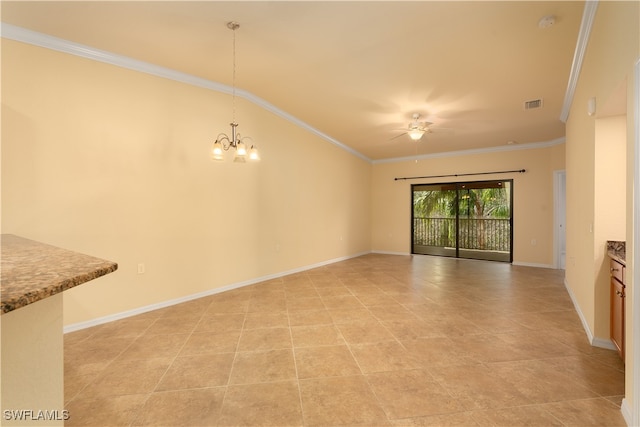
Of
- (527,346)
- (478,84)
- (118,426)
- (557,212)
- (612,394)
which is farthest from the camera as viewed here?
(557,212)

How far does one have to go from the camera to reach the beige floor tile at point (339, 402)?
161 centimetres

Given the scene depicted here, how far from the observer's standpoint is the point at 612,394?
72.0 inches

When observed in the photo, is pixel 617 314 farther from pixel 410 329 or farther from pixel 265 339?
pixel 265 339

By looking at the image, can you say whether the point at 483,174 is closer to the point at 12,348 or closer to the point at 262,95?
the point at 262,95

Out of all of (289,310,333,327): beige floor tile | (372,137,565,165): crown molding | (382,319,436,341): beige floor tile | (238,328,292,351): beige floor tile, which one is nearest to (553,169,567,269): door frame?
(372,137,565,165): crown molding

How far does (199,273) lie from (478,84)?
14.7ft

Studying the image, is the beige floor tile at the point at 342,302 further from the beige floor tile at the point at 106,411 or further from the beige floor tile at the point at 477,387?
the beige floor tile at the point at 106,411

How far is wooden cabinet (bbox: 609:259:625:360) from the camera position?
6.83ft

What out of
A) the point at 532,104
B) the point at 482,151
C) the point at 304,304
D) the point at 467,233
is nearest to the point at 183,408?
the point at 304,304

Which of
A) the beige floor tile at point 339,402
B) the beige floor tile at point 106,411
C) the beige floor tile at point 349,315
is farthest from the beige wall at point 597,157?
the beige floor tile at point 106,411

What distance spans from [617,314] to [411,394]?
1.84m

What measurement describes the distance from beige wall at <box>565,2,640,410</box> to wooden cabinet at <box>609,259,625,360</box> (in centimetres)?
14

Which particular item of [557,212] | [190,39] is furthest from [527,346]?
[557,212]

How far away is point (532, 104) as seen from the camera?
163 inches
